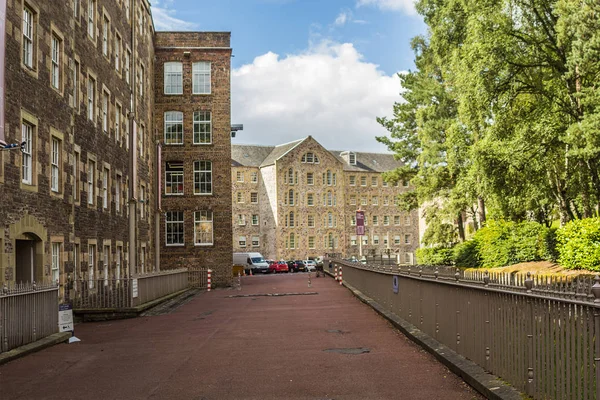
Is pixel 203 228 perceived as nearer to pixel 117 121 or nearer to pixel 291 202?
pixel 117 121

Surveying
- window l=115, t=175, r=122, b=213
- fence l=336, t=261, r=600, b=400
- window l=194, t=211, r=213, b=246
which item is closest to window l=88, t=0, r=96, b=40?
window l=115, t=175, r=122, b=213

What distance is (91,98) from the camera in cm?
2658

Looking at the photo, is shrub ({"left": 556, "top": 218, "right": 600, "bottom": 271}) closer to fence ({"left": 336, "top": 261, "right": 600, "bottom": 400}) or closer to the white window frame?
fence ({"left": 336, "top": 261, "right": 600, "bottom": 400})

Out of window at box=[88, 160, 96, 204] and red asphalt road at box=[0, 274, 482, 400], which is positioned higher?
window at box=[88, 160, 96, 204]

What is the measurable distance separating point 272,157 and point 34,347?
8099 centimetres

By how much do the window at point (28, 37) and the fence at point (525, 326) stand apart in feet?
39.6

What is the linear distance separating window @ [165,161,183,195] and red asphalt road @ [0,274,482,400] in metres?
26.3

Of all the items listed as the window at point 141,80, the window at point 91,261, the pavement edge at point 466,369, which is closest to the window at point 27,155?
the window at point 91,261

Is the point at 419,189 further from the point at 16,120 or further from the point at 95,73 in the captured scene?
the point at 16,120

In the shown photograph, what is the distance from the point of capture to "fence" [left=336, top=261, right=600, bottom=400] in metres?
6.02

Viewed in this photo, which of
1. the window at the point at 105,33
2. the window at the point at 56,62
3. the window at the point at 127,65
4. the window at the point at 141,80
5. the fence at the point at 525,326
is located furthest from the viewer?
the window at the point at 141,80

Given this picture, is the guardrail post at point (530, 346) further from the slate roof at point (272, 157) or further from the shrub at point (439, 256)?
the slate roof at point (272, 157)

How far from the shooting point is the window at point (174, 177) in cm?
4484

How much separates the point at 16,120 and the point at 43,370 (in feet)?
27.4
